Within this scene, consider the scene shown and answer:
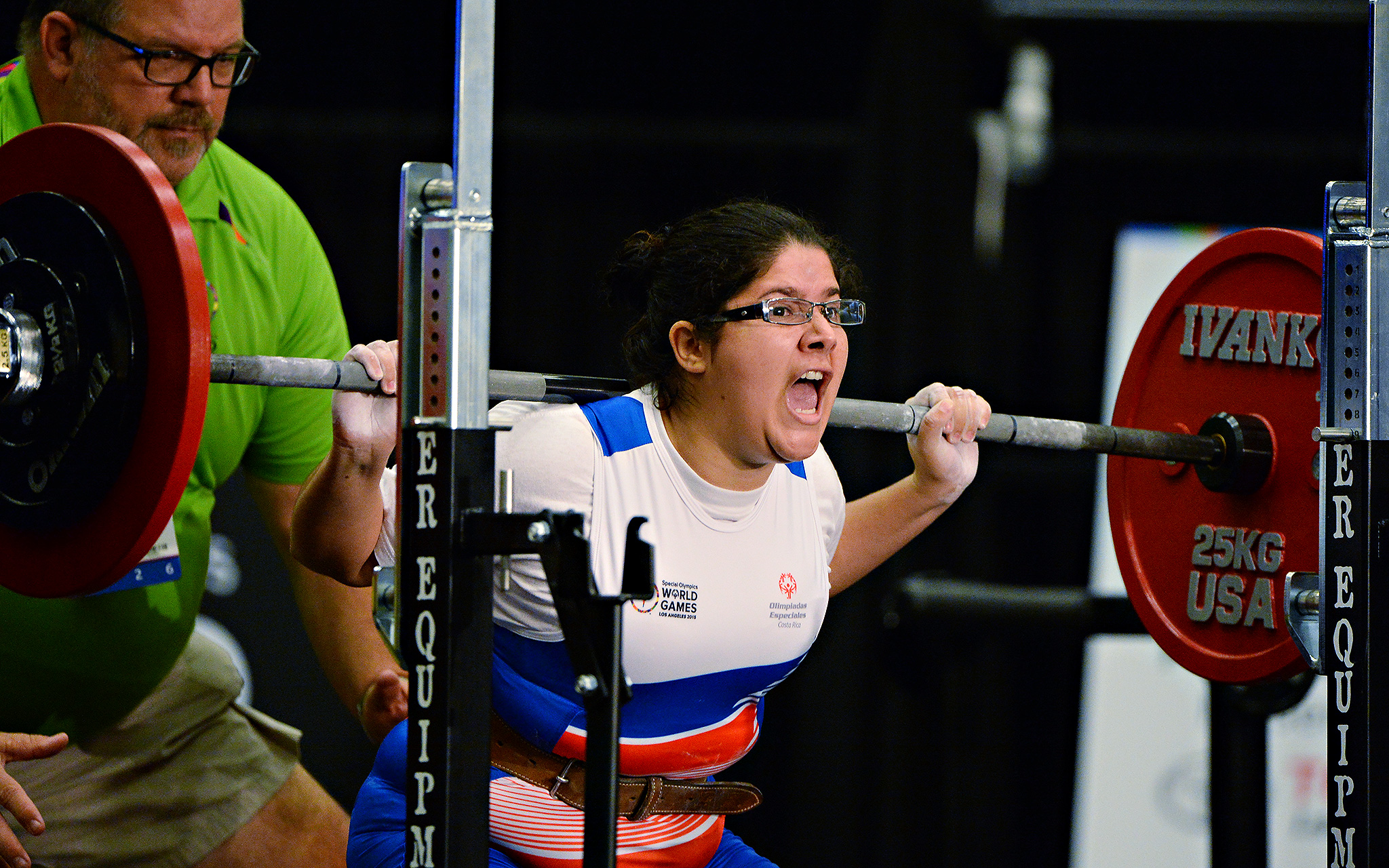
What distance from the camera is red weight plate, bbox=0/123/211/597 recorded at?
1.85 metres

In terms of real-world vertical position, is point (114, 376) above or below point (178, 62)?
below

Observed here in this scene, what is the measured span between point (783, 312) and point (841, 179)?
229cm

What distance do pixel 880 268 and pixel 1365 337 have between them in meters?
2.45

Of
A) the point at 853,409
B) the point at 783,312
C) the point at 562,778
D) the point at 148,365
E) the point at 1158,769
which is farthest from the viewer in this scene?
the point at 1158,769

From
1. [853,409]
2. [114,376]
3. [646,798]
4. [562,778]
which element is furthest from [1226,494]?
[114,376]

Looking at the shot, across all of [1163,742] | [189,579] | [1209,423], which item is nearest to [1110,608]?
[1209,423]

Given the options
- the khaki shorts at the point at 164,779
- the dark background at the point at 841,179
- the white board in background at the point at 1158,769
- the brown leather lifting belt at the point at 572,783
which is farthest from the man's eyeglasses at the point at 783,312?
the white board in background at the point at 1158,769

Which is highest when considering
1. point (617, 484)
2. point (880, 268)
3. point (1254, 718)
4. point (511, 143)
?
point (511, 143)

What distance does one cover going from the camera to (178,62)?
2.50 m

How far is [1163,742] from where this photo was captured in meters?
4.43

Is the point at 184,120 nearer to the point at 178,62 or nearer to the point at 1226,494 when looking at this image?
the point at 178,62

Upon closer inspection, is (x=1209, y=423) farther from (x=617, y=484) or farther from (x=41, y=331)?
(x=41, y=331)

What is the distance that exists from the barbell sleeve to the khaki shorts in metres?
0.78

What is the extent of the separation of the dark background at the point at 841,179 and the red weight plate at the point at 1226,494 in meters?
1.42
